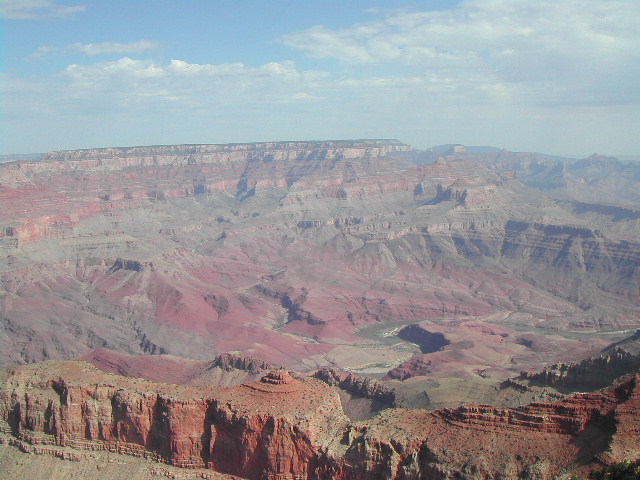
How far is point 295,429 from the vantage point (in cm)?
4262

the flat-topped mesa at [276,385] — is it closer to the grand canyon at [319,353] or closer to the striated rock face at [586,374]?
the grand canyon at [319,353]

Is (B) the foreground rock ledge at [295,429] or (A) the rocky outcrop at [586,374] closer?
(B) the foreground rock ledge at [295,429]

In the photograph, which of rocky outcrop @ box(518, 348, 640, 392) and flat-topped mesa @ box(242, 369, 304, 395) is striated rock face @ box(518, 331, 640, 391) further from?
flat-topped mesa @ box(242, 369, 304, 395)

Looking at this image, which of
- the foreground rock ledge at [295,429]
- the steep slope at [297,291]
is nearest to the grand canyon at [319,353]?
the foreground rock ledge at [295,429]

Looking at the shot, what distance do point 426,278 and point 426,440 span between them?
132155 mm

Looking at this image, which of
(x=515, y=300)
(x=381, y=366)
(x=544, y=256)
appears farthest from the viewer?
(x=544, y=256)

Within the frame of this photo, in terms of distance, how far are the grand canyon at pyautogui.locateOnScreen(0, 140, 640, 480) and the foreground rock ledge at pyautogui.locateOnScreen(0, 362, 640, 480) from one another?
137 mm

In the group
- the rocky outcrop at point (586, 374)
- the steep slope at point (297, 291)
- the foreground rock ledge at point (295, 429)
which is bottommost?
the steep slope at point (297, 291)

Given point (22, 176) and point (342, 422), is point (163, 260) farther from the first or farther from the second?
point (342, 422)

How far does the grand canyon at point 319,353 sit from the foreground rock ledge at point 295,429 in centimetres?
14

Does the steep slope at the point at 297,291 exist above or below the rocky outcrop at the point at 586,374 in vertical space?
below

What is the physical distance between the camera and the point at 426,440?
129ft

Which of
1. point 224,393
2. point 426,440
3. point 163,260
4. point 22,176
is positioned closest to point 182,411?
point 224,393

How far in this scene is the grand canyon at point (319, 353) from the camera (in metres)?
39.4
